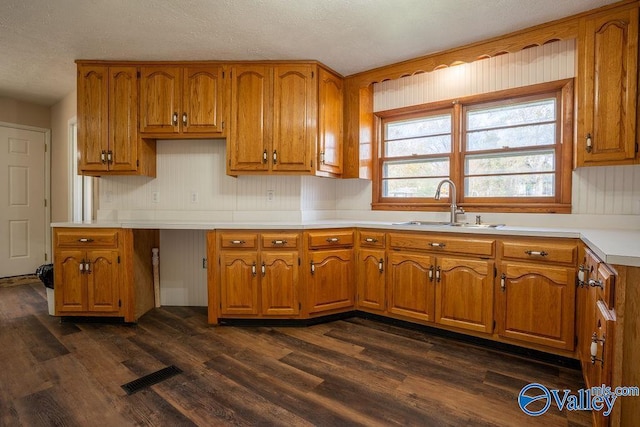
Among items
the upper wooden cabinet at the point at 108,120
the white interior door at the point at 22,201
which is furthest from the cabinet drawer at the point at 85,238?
the white interior door at the point at 22,201

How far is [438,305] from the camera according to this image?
8.05 feet

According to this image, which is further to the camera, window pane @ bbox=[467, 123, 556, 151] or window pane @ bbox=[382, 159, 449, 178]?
window pane @ bbox=[382, 159, 449, 178]

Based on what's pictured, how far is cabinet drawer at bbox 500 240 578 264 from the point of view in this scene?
6.50 feet

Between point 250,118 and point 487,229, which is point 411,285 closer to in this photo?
point 487,229

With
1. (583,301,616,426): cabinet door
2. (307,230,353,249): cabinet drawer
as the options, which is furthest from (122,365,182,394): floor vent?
(583,301,616,426): cabinet door

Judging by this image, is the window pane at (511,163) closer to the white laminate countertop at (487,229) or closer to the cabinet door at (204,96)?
the white laminate countertop at (487,229)

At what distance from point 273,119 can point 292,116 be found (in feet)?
0.59

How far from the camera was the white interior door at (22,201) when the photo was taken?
4.14 m

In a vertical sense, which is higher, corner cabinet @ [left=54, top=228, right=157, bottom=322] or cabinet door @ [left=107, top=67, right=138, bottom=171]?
cabinet door @ [left=107, top=67, right=138, bottom=171]

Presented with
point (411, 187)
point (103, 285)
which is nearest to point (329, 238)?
point (411, 187)

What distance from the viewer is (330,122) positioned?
3123 millimetres

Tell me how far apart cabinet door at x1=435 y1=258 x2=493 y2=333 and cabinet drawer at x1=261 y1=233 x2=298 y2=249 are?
3.89 feet

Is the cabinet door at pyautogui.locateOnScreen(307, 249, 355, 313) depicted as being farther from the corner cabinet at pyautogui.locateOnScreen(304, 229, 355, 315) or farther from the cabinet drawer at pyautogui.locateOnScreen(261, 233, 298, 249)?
the cabinet drawer at pyautogui.locateOnScreen(261, 233, 298, 249)

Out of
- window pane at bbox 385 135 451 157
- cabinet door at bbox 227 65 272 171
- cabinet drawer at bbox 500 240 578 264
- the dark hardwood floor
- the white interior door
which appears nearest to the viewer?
the dark hardwood floor
